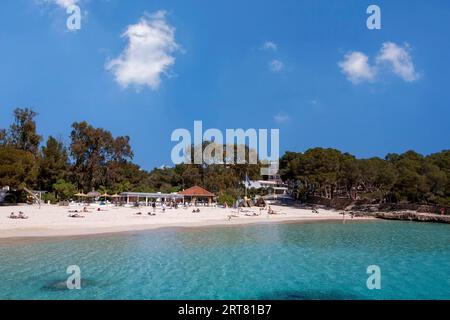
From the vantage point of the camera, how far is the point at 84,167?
5975 centimetres

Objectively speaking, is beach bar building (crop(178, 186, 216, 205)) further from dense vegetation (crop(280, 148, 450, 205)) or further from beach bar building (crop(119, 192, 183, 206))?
dense vegetation (crop(280, 148, 450, 205))

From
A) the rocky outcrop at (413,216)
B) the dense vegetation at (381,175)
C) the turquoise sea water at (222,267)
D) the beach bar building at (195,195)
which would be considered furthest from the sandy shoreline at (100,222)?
the beach bar building at (195,195)

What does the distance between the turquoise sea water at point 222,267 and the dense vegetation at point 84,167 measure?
26.4m

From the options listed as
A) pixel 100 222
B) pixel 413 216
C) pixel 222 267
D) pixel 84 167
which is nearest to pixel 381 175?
pixel 413 216

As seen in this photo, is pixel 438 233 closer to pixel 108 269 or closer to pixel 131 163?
pixel 108 269

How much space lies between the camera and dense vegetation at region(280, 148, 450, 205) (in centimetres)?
4316

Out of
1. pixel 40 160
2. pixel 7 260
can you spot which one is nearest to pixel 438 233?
pixel 7 260

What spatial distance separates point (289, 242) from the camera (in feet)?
77.7

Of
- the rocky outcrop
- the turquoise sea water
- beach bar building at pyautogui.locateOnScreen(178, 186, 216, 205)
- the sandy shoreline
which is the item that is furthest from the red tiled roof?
the turquoise sea water

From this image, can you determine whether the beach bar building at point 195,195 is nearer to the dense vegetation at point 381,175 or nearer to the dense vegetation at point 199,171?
the dense vegetation at point 199,171

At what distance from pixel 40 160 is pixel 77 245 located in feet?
127

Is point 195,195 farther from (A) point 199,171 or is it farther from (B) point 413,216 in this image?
(B) point 413,216

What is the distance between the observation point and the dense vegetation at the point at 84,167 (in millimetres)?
48556
